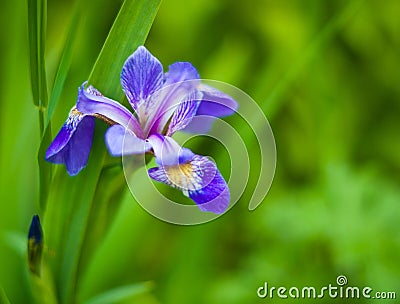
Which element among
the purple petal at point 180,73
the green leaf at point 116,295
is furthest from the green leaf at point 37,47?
the green leaf at point 116,295

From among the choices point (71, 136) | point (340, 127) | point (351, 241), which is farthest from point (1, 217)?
point (340, 127)

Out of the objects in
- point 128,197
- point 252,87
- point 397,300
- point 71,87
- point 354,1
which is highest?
point 354,1

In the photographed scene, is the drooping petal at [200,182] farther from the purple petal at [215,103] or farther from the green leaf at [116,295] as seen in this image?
the green leaf at [116,295]

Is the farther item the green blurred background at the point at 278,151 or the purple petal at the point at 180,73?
the green blurred background at the point at 278,151

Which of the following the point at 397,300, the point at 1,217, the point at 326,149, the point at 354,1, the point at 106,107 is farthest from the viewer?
the point at 326,149

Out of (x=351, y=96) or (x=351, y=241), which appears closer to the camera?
(x=351, y=241)

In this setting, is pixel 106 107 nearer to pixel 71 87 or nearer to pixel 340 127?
pixel 71 87

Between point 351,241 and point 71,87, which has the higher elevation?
point 71,87
